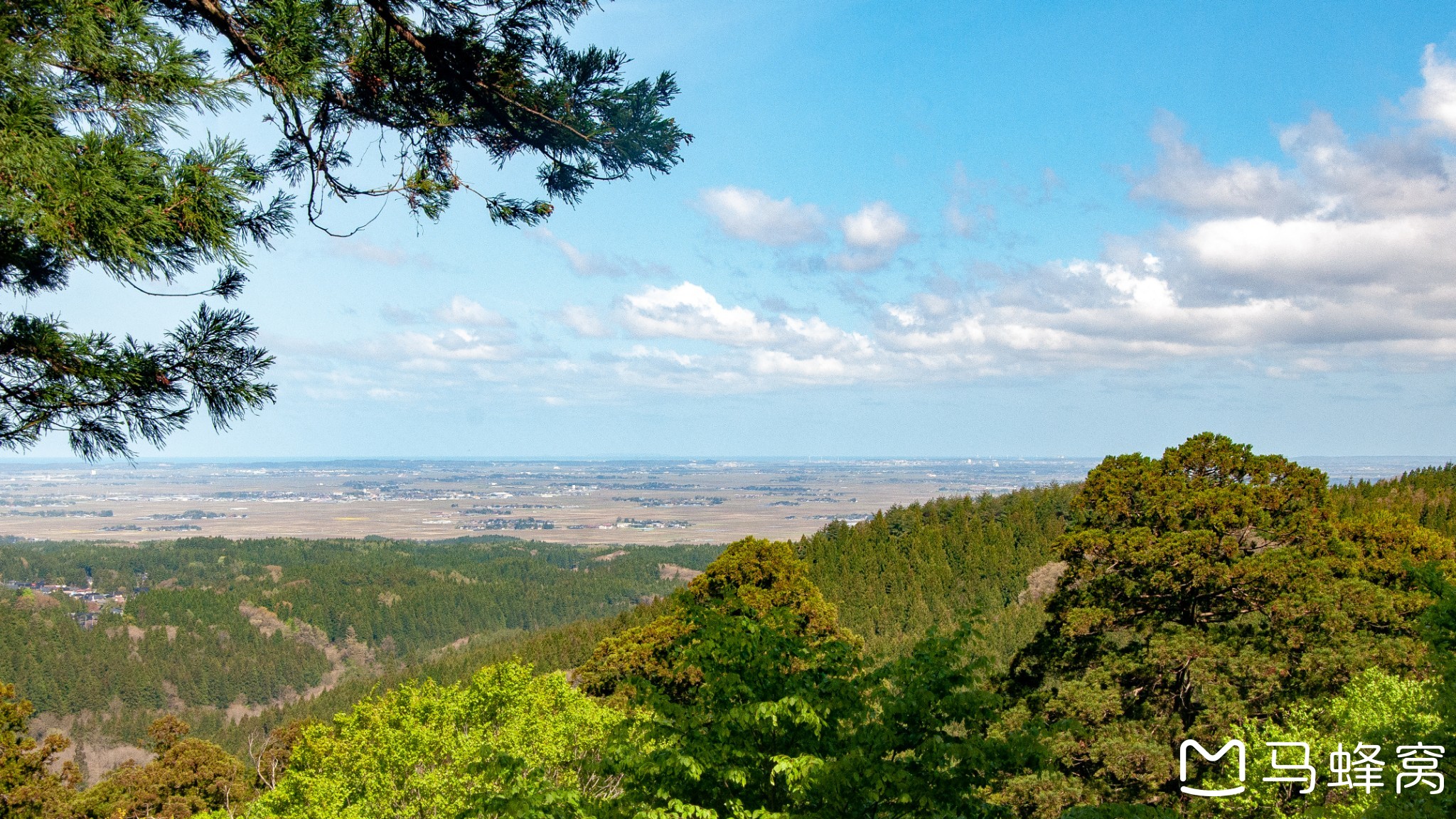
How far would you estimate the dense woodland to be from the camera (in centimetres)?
685

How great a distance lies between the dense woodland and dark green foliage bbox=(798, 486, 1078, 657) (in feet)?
39.8

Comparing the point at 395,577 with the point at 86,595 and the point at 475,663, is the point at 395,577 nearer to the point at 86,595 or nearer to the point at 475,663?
the point at 86,595

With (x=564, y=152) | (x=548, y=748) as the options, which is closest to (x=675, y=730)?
(x=564, y=152)

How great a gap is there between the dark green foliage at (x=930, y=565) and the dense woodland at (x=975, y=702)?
39.8 ft

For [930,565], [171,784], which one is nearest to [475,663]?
[930,565]

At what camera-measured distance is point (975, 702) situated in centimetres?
686

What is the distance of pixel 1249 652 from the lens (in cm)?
1399

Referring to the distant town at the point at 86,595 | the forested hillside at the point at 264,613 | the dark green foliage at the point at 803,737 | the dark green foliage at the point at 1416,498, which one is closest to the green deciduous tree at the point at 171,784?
the dark green foliage at the point at 803,737

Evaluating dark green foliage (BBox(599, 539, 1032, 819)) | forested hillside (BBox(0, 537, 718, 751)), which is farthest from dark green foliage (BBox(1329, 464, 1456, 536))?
forested hillside (BBox(0, 537, 718, 751))

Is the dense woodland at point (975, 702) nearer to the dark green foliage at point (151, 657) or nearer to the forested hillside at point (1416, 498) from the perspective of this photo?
the forested hillside at point (1416, 498)

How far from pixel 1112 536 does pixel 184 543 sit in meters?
200

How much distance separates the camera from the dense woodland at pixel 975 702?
685cm

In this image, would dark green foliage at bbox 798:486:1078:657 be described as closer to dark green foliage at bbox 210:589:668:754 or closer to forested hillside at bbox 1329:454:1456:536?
dark green foliage at bbox 210:589:668:754

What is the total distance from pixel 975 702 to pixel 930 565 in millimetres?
49280
